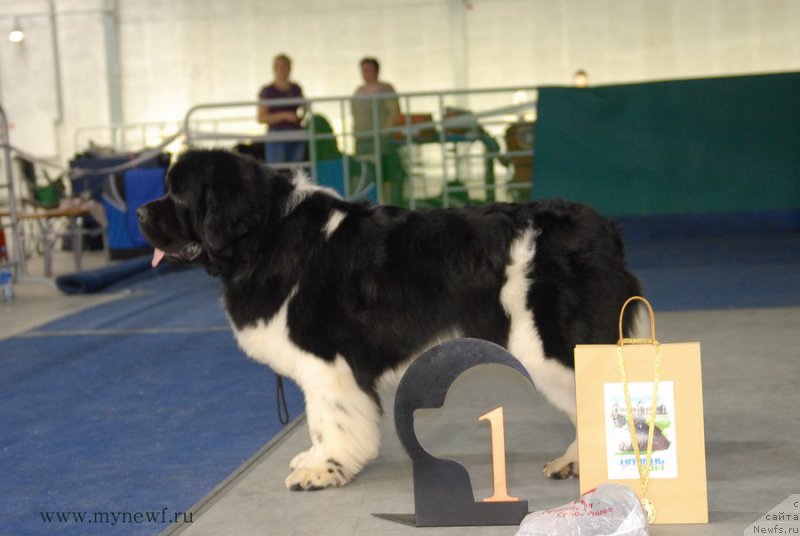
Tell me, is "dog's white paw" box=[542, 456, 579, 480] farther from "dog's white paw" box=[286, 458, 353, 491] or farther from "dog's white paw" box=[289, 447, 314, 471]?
"dog's white paw" box=[289, 447, 314, 471]

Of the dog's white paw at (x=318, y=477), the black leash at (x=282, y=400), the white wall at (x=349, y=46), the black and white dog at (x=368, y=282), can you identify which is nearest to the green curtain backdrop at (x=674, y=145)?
the black leash at (x=282, y=400)

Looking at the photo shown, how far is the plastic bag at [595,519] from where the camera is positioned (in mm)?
2557

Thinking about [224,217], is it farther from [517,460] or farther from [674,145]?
[674,145]

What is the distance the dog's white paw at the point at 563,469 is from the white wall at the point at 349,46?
52.1 ft

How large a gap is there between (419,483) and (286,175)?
1.33 meters

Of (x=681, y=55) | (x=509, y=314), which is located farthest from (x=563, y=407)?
(x=681, y=55)

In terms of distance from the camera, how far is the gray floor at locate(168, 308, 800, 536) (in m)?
3.05

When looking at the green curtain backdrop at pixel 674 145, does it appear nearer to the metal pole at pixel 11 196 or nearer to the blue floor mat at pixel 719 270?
the blue floor mat at pixel 719 270

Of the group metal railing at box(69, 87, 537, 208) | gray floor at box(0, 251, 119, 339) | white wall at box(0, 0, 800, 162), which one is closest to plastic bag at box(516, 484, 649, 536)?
gray floor at box(0, 251, 119, 339)

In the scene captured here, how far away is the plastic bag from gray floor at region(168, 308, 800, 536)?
23 centimetres

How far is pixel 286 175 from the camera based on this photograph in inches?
144

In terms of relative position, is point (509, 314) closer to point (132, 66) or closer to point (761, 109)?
point (761, 109)

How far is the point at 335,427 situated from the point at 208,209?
2.96 feet

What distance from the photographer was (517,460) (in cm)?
363
